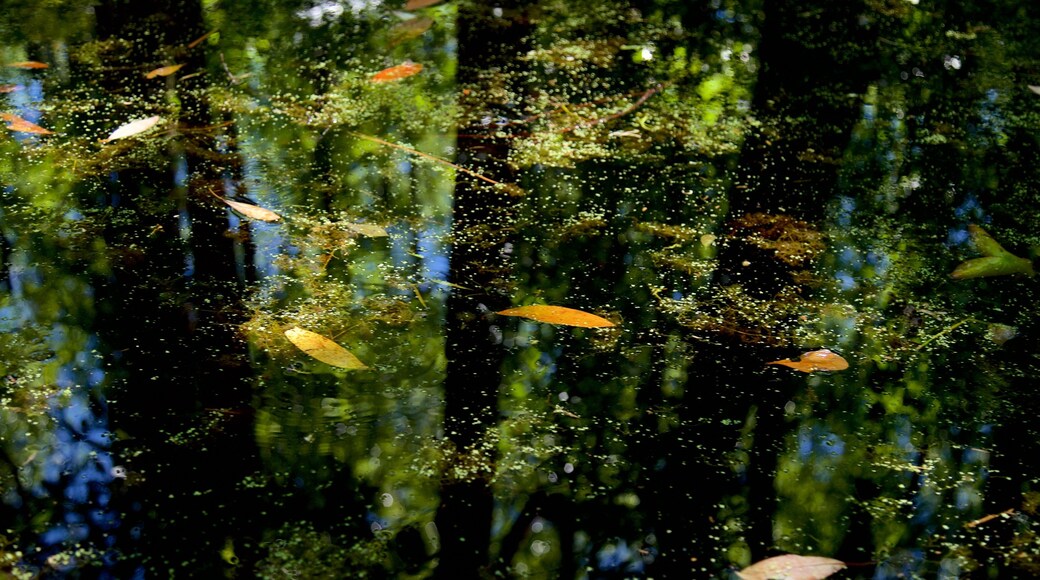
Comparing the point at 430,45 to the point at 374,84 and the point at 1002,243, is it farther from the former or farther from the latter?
the point at 1002,243

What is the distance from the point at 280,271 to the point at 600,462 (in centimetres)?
65

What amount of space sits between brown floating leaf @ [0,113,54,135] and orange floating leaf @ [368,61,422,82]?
0.72 meters

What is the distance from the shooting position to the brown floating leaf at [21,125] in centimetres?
207

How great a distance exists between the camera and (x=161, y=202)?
6.07ft

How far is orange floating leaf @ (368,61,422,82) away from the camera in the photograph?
2402 mm

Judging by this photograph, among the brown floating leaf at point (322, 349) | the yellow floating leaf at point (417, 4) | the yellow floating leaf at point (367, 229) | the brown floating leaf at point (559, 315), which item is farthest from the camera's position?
the yellow floating leaf at point (417, 4)

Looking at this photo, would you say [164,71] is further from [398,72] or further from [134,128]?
[398,72]

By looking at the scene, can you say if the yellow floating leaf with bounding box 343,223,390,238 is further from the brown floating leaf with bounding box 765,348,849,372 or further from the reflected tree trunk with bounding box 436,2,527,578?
the brown floating leaf with bounding box 765,348,849,372

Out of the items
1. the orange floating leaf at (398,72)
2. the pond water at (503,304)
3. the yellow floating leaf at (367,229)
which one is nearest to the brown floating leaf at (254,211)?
the pond water at (503,304)

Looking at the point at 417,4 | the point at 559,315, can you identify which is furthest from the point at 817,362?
the point at 417,4

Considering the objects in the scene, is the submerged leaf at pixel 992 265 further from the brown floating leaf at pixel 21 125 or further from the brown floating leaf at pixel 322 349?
the brown floating leaf at pixel 21 125

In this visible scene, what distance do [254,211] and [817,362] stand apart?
3.29 ft

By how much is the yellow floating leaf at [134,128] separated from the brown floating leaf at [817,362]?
4.47ft

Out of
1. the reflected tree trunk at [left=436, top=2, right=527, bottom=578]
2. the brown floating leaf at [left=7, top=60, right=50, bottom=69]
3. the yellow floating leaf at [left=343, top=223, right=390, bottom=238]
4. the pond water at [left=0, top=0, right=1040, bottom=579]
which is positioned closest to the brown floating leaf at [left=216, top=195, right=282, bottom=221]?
the pond water at [left=0, top=0, right=1040, bottom=579]
